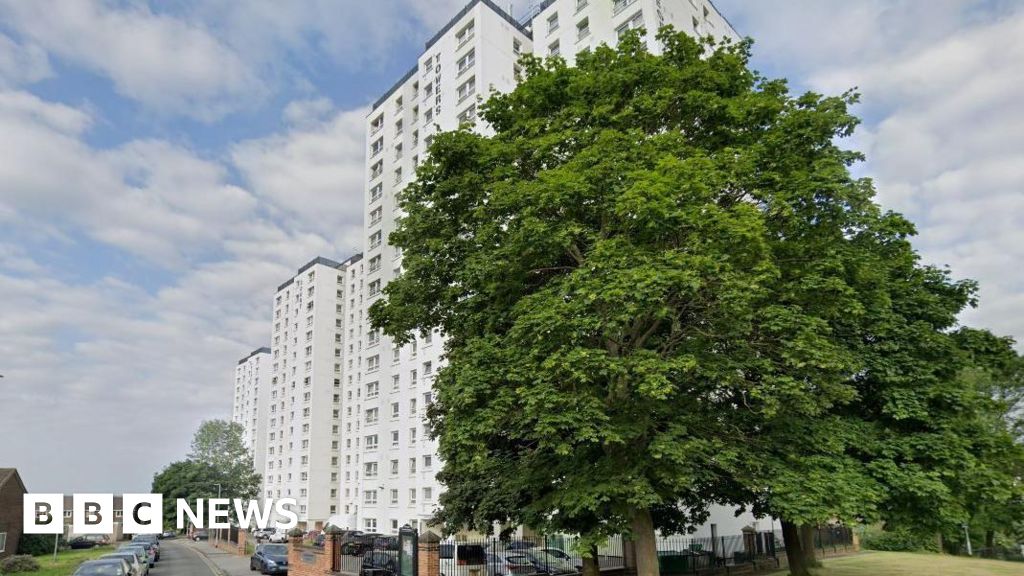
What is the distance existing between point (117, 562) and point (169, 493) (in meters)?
61.5

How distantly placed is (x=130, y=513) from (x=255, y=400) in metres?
67.7

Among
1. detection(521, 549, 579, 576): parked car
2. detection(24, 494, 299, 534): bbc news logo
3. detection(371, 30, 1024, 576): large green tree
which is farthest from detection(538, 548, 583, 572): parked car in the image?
detection(24, 494, 299, 534): bbc news logo

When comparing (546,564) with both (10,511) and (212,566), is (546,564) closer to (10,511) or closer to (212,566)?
(212,566)

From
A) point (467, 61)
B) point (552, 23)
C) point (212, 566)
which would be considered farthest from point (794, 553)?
point (467, 61)

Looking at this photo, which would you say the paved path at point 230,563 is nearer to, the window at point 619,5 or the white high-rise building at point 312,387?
the white high-rise building at point 312,387

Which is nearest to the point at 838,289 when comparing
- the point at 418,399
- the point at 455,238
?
the point at 455,238

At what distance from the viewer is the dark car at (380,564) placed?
19641 mm

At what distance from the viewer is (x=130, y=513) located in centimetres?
5838

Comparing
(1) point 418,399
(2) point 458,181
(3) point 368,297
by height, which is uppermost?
(3) point 368,297

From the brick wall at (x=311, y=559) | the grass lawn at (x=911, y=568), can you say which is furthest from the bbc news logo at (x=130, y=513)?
the grass lawn at (x=911, y=568)

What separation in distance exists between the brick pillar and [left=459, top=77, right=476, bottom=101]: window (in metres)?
36.9

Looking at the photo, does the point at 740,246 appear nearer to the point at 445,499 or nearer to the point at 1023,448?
the point at 1023,448

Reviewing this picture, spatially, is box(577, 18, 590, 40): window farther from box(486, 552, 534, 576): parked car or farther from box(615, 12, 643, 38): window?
box(486, 552, 534, 576): parked car

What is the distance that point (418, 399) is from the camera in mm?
50062
